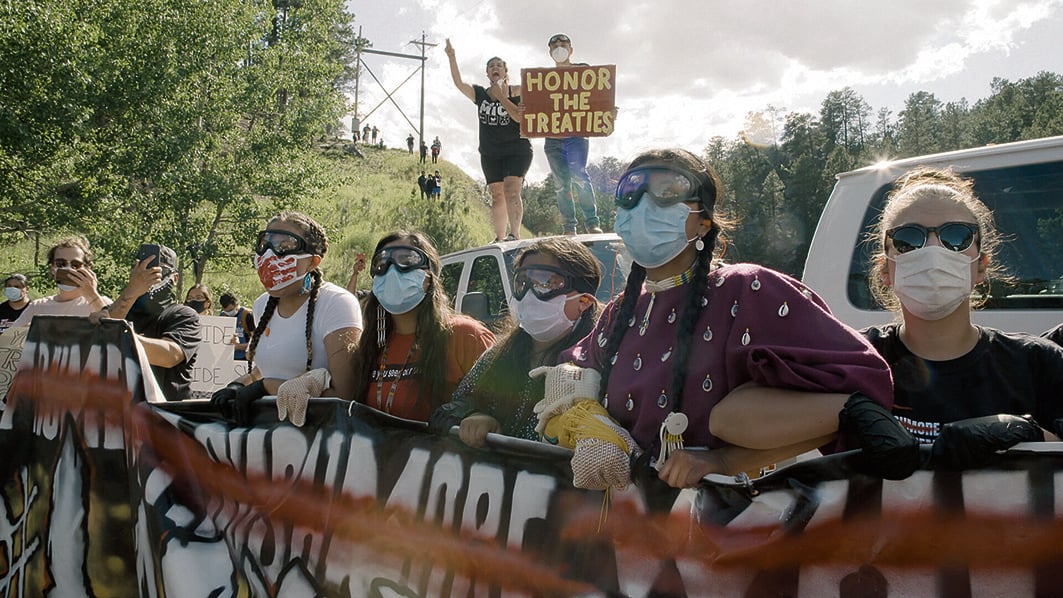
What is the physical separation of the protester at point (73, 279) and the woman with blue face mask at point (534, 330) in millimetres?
3010

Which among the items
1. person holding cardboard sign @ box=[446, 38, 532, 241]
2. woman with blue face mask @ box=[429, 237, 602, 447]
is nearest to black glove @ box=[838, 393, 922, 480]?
woman with blue face mask @ box=[429, 237, 602, 447]

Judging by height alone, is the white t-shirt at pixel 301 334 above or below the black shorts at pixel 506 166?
below

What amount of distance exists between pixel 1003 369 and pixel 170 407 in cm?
318

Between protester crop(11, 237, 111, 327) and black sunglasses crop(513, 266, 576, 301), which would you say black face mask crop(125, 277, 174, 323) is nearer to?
protester crop(11, 237, 111, 327)

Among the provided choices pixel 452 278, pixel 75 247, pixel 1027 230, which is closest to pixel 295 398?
pixel 75 247

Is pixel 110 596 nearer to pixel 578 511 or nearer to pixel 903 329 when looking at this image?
pixel 578 511

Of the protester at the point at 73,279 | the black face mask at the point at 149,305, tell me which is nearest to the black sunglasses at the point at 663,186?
the black face mask at the point at 149,305

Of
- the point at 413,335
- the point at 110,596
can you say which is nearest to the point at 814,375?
the point at 413,335

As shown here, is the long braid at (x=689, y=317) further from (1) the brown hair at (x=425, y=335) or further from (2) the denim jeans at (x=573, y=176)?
(2) the denim jeans at (x=573, y=176)

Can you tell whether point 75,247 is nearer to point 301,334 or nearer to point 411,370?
point 301,334

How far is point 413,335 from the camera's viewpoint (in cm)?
352

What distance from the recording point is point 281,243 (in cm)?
377

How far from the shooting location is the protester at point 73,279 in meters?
4.81

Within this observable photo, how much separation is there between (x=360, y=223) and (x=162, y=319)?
115 feet
